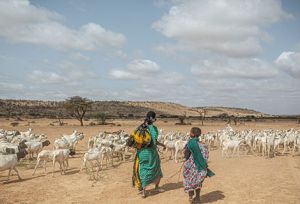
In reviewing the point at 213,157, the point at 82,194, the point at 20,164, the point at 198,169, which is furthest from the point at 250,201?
the point at 20,164

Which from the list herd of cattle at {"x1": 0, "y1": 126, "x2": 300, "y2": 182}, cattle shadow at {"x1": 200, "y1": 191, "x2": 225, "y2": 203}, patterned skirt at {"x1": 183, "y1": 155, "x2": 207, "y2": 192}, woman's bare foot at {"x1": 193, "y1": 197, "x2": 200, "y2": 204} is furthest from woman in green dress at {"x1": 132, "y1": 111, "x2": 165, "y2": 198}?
herd of cattle at {"x1": 0, "y1": 126, "x2": 300, "y2": 182}

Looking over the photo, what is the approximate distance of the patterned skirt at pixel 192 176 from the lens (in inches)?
332

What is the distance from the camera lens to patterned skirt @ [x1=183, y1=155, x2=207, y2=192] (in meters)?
8.43

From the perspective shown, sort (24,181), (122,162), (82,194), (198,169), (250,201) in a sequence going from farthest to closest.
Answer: (122,162)
(24,181)
(82,194)
(250,201)
(198,169)

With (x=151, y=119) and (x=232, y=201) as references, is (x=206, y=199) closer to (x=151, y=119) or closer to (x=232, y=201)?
(x=232, y=201)

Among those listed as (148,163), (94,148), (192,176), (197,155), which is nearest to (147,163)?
(148,163)

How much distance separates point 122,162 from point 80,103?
35.3 metres

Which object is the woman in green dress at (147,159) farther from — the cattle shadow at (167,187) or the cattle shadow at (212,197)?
the cattle shadow at (212,197)

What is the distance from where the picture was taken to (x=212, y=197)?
9.52 metres

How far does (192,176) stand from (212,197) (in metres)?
1.43

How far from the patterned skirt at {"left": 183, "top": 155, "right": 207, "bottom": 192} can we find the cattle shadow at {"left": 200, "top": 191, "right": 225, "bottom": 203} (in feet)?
2.82

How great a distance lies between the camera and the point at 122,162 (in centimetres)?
1598

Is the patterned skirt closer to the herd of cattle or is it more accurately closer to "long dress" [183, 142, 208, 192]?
"long dress" [183, 142, 208, 192]

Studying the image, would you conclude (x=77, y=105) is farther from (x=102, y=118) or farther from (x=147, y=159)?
(x=147, y=159)
